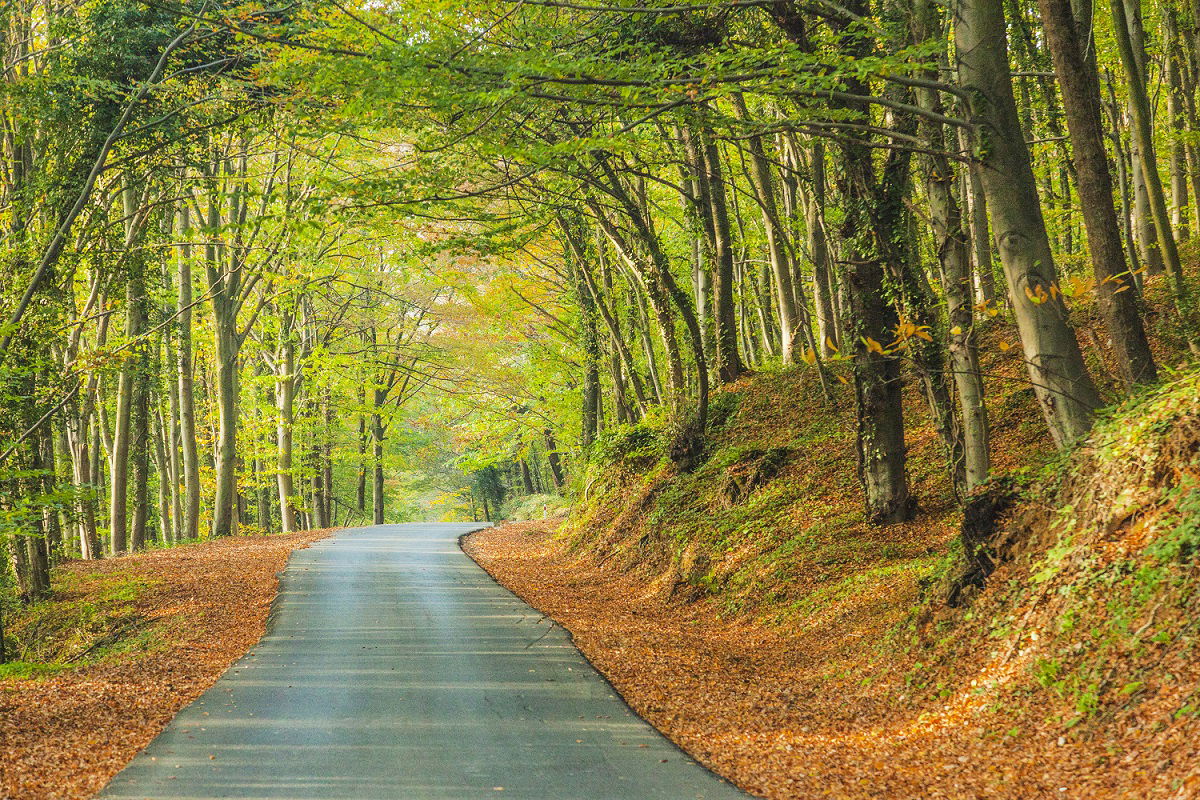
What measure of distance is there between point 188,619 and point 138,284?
725 centimetres

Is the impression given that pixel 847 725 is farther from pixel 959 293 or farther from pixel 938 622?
pixel 959 293

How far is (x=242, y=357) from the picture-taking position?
30984 millimetres

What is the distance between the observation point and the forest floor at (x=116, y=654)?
20.5 feet

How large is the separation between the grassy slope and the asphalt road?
6.86ft

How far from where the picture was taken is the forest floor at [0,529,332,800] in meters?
6.24

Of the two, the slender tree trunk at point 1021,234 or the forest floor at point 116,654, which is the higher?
the slender tree trunk at point 1021,234

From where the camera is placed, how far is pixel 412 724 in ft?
22.6

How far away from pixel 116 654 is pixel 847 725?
28.2ft

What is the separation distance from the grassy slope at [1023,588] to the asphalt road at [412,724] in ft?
6.86

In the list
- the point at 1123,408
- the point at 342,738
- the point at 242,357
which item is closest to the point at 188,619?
the point at 342,738

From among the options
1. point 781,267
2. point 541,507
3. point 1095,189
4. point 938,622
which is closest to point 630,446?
point 781,267

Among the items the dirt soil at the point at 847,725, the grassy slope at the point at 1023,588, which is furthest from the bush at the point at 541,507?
the dirt soil at the point at 847,725

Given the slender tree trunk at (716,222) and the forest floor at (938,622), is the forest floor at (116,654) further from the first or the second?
the slender tree trunk at (716,222)

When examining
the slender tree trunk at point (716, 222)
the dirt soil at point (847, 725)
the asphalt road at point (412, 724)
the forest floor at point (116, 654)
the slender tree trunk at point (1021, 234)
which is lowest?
the dirt soil at point (847, 725)
